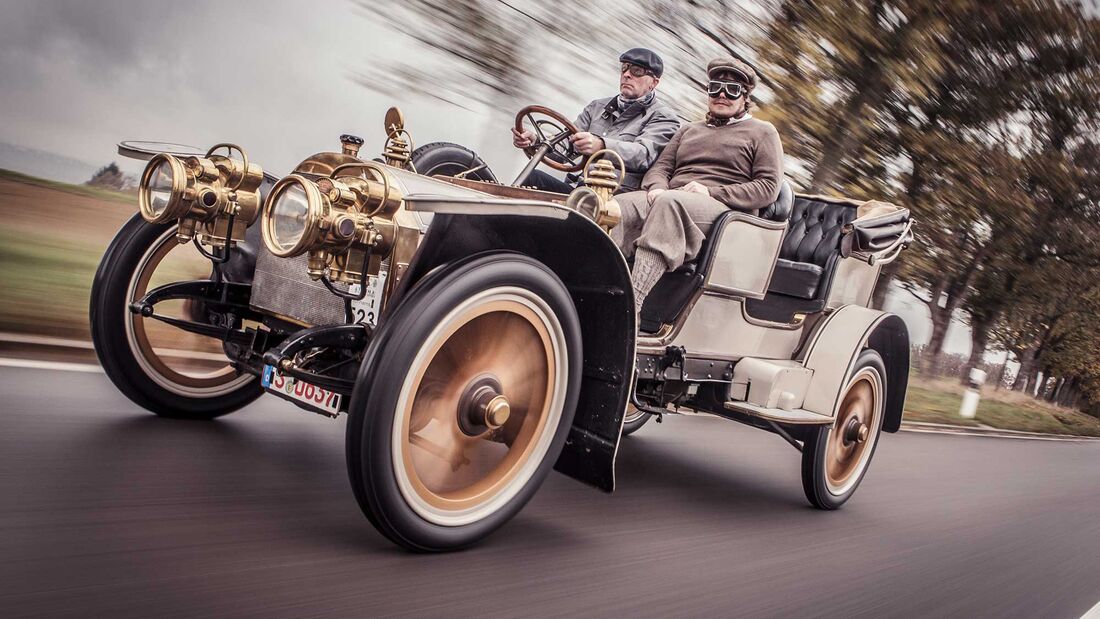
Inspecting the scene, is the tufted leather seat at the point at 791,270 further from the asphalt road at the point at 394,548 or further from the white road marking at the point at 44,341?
the white road marking at the point at 44,341

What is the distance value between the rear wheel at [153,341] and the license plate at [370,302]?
3.04ft

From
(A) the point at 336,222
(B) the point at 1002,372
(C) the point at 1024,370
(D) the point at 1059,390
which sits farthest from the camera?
(D) the point at 1059,390

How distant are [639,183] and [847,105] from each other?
4271 millimetres

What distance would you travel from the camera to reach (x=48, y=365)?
4039 millimetres

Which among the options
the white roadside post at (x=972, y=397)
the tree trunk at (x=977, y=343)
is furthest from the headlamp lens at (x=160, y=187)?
the tree trunk at (x=977, y=343)

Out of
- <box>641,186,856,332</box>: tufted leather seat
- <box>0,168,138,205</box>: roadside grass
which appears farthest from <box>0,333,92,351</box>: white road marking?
<box>641,186,856,332</box>: tufted leather seat

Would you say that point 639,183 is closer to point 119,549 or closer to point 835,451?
point 835,451

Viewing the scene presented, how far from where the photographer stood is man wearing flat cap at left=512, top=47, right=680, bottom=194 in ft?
14.4

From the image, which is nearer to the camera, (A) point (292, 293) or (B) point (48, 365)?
(A) point (292, 293)

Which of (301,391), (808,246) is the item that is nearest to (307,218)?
(301,391)

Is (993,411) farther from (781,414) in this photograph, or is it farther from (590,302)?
(590,302)

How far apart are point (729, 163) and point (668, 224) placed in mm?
807

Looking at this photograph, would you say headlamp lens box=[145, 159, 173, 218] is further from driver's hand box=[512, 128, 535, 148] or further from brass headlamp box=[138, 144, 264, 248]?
driver's hand box=[512, 128, 535, 148]

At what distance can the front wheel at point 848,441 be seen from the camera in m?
4.13
